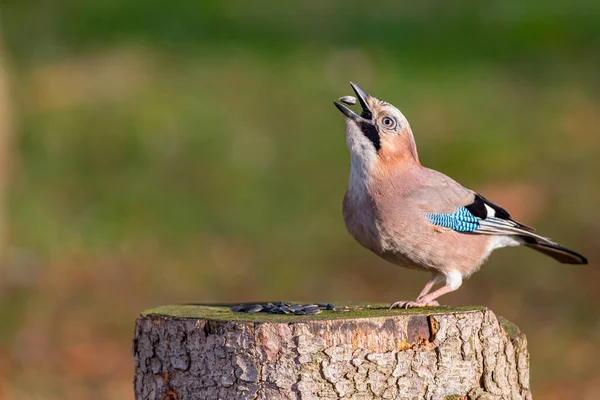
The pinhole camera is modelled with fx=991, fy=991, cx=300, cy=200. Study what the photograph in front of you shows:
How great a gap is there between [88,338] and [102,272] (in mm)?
1786

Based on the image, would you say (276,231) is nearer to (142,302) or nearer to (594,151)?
(142,302)

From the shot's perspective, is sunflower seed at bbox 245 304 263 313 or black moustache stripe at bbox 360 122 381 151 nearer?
sunflower seed at bbox 245 304 263 313

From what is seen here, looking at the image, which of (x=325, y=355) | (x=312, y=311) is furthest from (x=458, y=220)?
(x=325, y=355)

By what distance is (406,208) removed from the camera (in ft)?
17.9

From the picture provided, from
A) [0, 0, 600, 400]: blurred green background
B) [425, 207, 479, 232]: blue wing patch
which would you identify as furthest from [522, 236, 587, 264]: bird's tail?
[0, 0, 600, 400]: blurred green background

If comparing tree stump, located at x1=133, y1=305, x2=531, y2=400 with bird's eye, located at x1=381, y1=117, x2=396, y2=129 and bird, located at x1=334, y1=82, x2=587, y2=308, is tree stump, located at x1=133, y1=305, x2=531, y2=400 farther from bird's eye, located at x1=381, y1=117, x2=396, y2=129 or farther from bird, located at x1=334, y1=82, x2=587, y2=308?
bird's eye, located at x1=381, y1=117, x2=396, y2=129

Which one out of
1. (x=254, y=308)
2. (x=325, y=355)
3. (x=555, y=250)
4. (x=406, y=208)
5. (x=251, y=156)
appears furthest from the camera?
(x=251, y=156)

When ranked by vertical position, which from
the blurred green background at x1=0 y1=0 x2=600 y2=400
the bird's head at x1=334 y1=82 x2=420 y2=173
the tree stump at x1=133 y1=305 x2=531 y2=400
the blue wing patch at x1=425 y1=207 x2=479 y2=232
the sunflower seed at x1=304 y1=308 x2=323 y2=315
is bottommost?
the tree stump at x1=133 y1=305 x2=531 y2=400

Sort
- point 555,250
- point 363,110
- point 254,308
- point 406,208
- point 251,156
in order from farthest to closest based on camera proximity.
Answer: point 251,156
point 555,250
point 363,110
point 406,208
point 254,308

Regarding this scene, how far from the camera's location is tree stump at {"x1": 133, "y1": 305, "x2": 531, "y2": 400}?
4270mm

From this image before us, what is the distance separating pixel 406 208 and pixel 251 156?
8.99 m

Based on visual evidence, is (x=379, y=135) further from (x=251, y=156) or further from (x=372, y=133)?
(x=251, y=156)

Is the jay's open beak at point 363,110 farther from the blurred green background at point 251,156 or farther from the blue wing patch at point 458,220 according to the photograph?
the blurred green background at point 251,156

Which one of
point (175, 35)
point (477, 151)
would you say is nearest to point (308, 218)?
point (477, 151)
